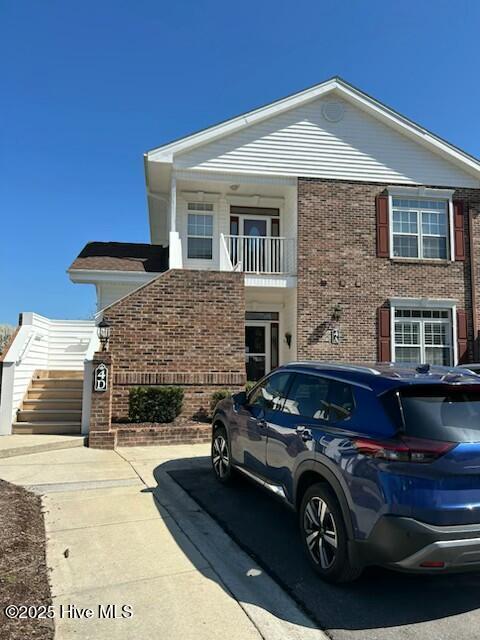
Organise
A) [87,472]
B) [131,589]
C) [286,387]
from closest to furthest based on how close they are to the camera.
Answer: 1. [131,589]
2. [286,387]
3. [87,472]

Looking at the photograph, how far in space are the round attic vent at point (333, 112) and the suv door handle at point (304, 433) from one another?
38.2 feet

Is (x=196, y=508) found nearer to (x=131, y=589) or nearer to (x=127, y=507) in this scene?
(x=127, y=507)

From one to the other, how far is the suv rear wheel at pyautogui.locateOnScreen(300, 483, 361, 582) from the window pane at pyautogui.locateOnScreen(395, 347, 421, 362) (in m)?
9.86

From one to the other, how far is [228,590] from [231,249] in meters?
10.7

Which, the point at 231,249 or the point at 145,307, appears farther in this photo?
the point at 231,249

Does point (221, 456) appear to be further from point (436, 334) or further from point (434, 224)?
point (434, 224)

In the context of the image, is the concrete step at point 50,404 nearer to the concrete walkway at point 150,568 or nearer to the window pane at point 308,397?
the concrete walkway at point 150,568

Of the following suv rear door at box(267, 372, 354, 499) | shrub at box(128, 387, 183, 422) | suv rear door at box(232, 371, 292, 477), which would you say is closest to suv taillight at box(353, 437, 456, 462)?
suv rear door at box(267, 372, 354, 499)

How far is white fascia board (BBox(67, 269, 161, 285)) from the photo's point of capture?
40.5 feet

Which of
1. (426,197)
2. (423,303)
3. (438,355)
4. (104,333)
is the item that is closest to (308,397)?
(104,333)

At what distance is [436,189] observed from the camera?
1344 centimetres

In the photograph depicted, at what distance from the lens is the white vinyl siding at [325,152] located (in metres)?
12.9

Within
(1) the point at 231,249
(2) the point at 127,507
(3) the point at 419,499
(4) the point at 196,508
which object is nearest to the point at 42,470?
(2) the point at 127,507

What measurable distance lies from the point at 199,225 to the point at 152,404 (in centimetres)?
633
